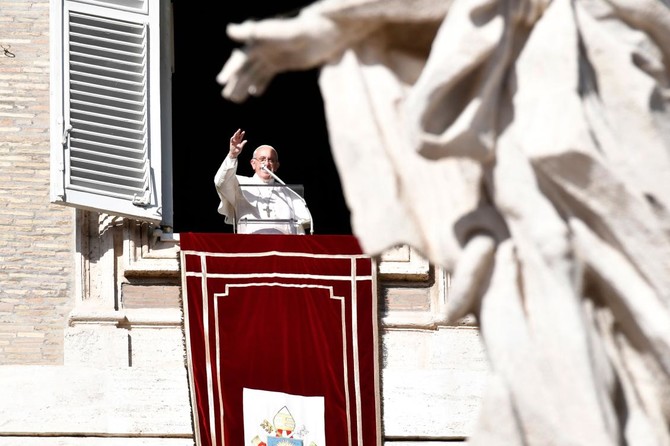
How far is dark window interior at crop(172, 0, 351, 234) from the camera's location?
1584 centimetres

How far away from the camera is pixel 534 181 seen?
21.1 feet

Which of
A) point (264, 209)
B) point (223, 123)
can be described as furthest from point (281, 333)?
point (223, 123)

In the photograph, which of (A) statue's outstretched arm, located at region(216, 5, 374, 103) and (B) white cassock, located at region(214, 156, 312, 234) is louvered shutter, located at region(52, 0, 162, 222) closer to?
(B) white cassock, located at region(214, 156, 312, 234)

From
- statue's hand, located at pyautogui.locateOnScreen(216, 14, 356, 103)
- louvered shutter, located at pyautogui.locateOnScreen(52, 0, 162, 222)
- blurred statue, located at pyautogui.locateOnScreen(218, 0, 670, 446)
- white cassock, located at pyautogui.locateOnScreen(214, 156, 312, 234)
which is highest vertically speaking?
louvered shutter, located at pyautogui.locateOnScreen(52, 0, 162, 222)

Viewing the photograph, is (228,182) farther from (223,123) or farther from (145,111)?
(223,123)

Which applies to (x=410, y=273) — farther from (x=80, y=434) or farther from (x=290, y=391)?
(x=80, y=434)

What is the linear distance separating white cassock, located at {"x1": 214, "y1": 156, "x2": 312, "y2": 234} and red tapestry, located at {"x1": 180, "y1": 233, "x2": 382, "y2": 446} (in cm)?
44

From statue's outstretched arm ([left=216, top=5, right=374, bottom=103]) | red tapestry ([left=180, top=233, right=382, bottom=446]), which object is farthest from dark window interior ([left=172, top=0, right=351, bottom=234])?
statue's outstretched arm ([left=216, top=5, right=374, bottom=103])

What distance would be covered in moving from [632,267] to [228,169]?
668 centimetres

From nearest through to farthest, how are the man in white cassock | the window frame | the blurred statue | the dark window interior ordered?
the blurred statue, the window frame, the man in white cassock, the dark window interior

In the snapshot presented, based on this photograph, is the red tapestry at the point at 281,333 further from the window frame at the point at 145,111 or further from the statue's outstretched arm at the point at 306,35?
the statue's outstretched arm at the point at 306,35

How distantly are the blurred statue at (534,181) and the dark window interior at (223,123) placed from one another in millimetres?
9023

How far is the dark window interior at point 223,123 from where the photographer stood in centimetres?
1584

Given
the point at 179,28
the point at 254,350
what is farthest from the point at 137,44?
the point at 179,28
